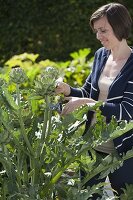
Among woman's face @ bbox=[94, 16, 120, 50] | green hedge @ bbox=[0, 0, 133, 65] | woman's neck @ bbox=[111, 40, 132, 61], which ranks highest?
woman's face @ bbox=[94, 16, 120, 50]

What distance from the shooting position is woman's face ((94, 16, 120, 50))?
2916 mm

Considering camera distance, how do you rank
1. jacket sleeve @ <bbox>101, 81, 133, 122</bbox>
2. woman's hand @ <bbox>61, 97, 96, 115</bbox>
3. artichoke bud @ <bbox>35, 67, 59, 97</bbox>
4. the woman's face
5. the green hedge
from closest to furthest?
artichoke bud @ <bbox>35, 67, 59, 97</bbox> → woman's hand @ <bbox>61, 97, 96, 115</bbox> → jacket sleeve @ <bbox>101, 81, 133, 122</bbox> → the woman's face → the green hedge

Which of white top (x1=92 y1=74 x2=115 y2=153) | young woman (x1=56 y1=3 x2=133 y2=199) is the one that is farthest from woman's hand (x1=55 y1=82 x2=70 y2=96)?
white top (x1=92 y1=74 x2=115 y2=153)

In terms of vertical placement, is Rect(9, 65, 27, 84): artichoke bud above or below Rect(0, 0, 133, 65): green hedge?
above

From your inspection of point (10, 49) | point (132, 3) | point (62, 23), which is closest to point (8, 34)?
point (10, 49)

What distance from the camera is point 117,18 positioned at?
116 inches

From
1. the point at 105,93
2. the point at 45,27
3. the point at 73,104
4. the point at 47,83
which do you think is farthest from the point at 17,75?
the point at 45,27

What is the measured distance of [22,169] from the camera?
2.48 metres

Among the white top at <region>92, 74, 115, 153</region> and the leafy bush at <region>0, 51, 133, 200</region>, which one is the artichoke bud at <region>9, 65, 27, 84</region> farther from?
the white top at <region>92, 74, 115, 153</region>

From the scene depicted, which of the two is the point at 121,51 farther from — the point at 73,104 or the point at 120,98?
the point at 73,104

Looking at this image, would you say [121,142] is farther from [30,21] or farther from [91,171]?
[30,21]

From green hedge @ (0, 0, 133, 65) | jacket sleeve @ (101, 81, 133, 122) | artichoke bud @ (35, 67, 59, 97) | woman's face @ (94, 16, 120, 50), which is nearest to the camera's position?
artichoke bud @ (35, 67, 59, 97)

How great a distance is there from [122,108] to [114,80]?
19 cm

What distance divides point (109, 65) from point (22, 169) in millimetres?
829
